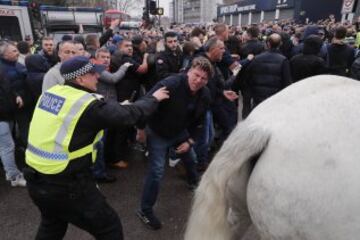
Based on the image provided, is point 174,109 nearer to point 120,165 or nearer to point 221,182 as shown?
point 221,182

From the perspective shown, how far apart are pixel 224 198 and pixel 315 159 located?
619mm

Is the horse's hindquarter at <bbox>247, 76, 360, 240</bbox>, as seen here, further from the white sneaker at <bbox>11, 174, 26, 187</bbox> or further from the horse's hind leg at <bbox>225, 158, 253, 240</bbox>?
the white sneaker at <bbox>11, 174, 26, 187</bbox>

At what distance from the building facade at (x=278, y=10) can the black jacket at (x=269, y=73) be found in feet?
79.9

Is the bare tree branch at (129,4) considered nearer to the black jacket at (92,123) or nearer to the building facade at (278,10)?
the building facade at (278,10)

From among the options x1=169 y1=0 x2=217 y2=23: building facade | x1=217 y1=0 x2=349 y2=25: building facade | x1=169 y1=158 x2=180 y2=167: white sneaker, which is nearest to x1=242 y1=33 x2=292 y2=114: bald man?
x1=169 y1=158 x2=180 y2=167: white sneaker

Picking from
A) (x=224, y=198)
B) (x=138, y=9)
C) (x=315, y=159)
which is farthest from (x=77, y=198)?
(x=138, y=9)

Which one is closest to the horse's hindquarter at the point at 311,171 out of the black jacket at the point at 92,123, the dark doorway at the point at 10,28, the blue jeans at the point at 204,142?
the black jacket at the point at 92,123

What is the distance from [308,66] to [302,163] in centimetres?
388

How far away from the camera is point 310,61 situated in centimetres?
486

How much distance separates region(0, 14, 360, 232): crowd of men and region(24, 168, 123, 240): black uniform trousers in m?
0.97

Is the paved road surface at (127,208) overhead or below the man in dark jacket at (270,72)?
below

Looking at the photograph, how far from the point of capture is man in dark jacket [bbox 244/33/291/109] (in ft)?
14.7

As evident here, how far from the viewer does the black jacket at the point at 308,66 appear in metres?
4.84

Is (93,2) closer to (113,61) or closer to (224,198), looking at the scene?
(113,61)
